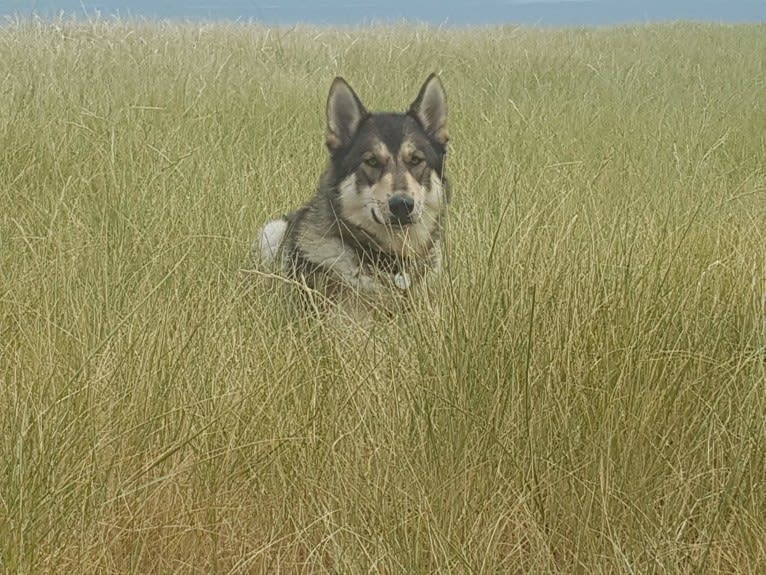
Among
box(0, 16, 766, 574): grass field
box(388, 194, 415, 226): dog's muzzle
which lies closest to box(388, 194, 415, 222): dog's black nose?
box(388, 194, 415, 226): dog's muzzle

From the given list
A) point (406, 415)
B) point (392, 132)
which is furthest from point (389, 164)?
point (406, 415)

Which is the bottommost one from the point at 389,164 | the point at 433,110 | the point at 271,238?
the point at 271,238

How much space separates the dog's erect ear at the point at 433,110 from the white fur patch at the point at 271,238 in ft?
2.55

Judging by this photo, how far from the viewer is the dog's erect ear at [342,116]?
3996mm

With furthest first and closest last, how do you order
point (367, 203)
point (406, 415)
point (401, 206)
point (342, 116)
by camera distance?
point (342, 116) → point (367, 203) → point (401, 206) → point (406, 415)

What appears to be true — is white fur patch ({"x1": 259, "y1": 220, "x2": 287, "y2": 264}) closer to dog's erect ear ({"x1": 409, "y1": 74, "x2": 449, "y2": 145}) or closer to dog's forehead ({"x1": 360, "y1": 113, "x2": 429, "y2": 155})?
dog's forehead ({"x1": 360, "y1": 113, "x2": 429, "y2": 155})

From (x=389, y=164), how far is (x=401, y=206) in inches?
10.0

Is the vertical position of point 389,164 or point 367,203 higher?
point 389,164

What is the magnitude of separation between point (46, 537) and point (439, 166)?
2.70 metres

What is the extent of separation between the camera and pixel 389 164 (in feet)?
12.8

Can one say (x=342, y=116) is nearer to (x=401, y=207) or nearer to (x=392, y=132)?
(x=392, y=132)

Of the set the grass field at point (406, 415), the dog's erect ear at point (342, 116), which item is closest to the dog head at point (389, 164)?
the dog's erect ear at point (342, 116)

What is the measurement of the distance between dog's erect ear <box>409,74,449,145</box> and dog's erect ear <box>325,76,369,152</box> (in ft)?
0.76

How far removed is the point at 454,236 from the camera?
3137 mm
